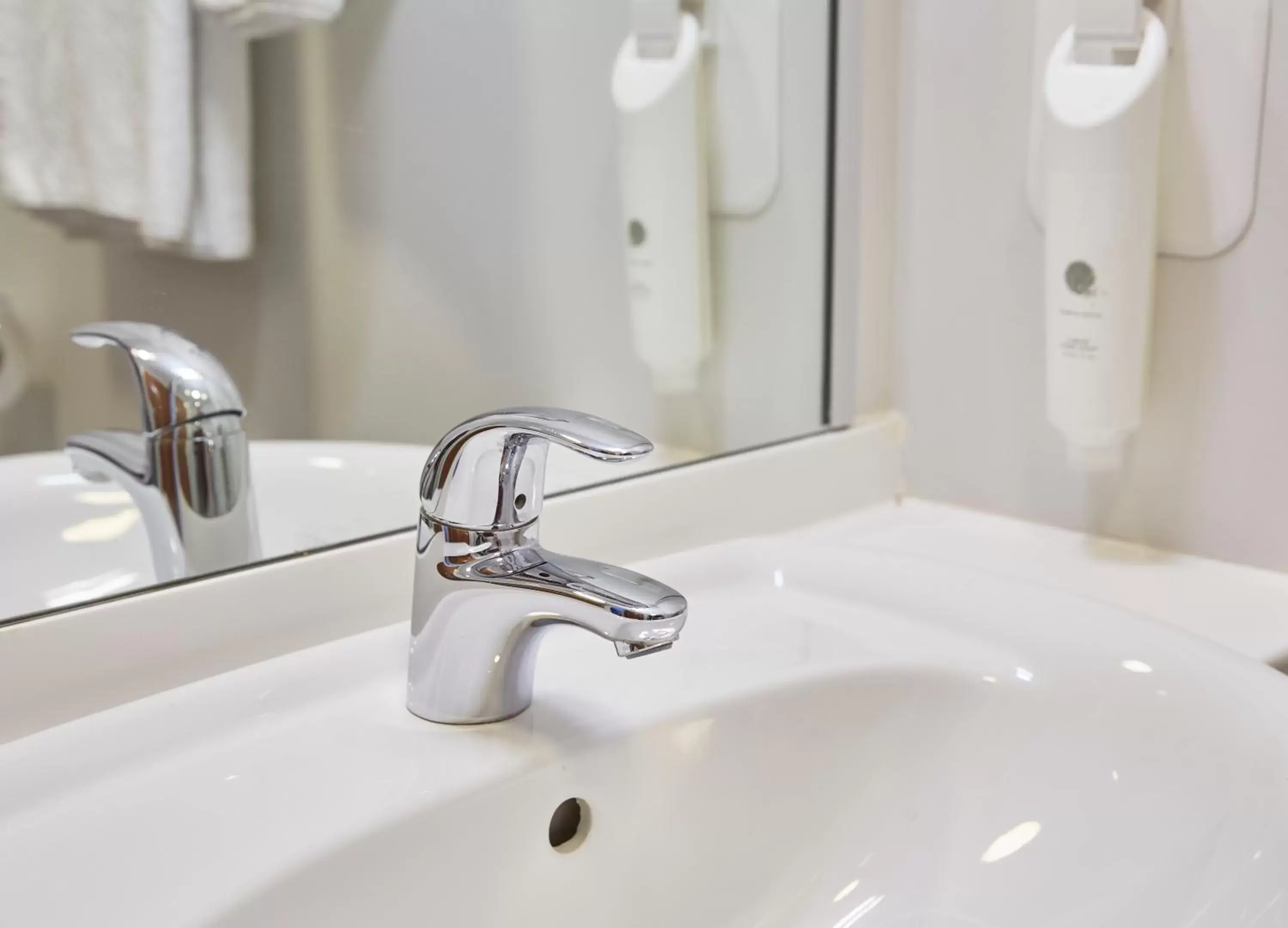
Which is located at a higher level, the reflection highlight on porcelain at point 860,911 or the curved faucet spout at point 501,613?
the curved faucet spout at point 501,613

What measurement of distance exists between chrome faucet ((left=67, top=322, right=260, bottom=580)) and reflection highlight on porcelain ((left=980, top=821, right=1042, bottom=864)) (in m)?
0.34

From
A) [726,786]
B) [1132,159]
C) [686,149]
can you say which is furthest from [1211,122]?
[726,786]

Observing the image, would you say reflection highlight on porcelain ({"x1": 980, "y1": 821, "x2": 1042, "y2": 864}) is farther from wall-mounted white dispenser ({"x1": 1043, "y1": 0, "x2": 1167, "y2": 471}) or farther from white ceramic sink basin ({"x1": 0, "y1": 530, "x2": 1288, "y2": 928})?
wall-mounted white dispenser ({"x1": 1043, "y1": 0, "x2": 1167, "y2": 471})

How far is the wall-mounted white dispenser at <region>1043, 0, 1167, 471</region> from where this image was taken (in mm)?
651

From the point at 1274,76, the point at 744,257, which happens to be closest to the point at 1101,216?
the point at 1274,76

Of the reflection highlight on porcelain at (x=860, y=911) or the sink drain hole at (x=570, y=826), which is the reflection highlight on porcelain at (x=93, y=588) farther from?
the reflection highlight on porcelain at (x=860, y=911)

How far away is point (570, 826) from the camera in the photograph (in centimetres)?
51

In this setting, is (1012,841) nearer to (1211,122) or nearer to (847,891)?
(847,891)

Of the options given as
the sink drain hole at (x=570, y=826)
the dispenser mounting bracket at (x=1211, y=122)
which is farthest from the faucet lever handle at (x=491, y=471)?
the dispenser mounting bracket at (x=1211, y=122)

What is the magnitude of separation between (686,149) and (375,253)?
0.75 feet

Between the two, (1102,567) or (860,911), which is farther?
(1102,567)

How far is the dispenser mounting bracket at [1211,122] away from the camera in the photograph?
65cm

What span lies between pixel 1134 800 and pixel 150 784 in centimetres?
38

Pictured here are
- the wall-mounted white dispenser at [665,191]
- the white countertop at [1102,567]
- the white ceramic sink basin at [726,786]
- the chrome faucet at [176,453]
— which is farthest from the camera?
the wall-mounted white dispenser at [665,191]
